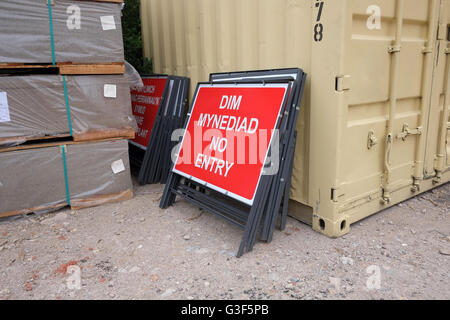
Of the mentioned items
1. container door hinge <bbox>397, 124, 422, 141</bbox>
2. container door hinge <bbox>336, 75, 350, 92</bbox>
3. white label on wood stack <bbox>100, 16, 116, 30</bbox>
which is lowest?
container door hinge <bbox>397, 124, 422, 141</bbox>

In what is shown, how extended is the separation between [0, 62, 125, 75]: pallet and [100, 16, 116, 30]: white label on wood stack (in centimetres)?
36

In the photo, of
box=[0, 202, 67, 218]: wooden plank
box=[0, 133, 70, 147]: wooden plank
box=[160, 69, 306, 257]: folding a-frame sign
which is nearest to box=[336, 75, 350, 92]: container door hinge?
box=[160, 69, 306, 257]: folding a-frame sign

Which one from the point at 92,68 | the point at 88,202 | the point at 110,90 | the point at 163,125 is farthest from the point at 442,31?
the point at 88,202

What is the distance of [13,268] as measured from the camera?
2688 millimetres

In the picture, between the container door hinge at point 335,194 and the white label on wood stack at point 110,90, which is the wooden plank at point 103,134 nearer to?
the white label on wood stack at point 110,90

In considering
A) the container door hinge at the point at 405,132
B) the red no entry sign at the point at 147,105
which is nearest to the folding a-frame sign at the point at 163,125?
the red no entry sign at the point at 147,105

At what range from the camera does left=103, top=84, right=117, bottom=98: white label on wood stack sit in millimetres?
3784

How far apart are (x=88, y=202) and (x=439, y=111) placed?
12.8 feet

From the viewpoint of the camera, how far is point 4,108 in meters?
3.36

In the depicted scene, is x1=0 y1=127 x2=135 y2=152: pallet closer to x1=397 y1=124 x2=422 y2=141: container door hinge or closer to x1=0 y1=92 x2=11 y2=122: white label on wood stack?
x1=0 y1=92 x2=11 y2=122: white label on wood stack

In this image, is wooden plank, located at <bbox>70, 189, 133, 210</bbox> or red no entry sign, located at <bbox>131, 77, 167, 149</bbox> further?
red no entry sign, located at <bbox>131, 77, 167, 149</bbox>

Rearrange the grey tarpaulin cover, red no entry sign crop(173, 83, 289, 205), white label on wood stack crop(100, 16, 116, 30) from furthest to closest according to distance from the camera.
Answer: white label on wood stack crop(100, 16, 116, 30), the grey tarpaulin cover, red no entry sign crop(173, 83, 289, 205)

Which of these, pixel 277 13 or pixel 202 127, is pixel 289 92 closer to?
pixel 277 13
